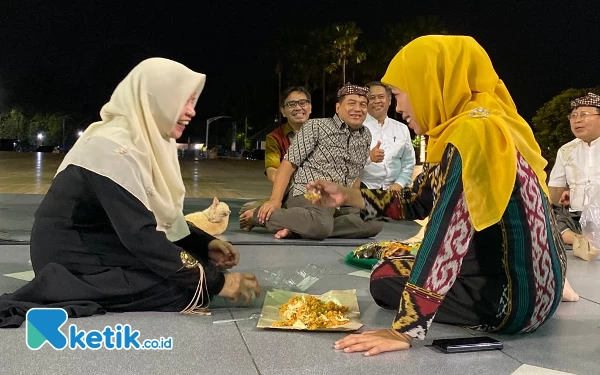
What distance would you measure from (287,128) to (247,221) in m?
0.98

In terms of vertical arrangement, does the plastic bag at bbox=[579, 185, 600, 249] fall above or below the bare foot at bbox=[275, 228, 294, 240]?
above

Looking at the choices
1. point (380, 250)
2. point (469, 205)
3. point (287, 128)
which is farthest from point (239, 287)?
point (287, 128)

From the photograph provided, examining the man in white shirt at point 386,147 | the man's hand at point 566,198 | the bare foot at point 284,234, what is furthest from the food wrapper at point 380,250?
the man's hand at point 566,198

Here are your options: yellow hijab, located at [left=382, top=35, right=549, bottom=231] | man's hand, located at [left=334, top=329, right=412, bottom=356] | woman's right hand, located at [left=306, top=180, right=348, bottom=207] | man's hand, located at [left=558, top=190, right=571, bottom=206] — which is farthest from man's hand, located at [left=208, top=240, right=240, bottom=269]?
man's hand, located at [left=558, top=190, right=571, bottom=206]

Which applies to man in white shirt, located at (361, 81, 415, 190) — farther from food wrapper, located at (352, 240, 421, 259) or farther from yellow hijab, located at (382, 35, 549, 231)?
yellow hijab, located at (382, 35, 549, 231)

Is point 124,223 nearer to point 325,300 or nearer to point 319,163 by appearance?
point 325,300

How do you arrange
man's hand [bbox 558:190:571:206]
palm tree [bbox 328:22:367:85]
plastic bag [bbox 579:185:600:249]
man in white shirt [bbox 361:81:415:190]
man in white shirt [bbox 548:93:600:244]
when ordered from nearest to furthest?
plastic bag [bbox 579:185:600:249] < man in white shirt [bbox 548:93:600:244] < man's hand [bbox 558:190:571:206] < man in white shirt [bbox 361:81:415:190] < palm tree [bbox 328:22:367:85]

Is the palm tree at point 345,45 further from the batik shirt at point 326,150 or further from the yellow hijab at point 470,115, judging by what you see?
the yellow hijab at point 470,115

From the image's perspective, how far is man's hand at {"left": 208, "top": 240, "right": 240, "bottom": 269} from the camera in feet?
9.81

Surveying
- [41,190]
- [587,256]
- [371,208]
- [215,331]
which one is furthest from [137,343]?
[41,190]

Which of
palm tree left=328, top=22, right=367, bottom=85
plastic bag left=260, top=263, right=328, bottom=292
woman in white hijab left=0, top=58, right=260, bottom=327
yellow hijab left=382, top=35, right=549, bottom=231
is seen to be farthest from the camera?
palm tree left=328, top=22, right=367, bottom=85

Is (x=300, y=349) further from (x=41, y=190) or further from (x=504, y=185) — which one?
(x=41, y=190)

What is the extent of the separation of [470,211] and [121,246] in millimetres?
1479

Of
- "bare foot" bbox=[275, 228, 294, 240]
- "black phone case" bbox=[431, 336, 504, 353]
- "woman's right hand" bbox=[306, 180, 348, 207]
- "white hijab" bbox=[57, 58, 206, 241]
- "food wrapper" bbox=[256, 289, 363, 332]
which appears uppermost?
"white hijab" bbox=[57, 58, 206, 241]
